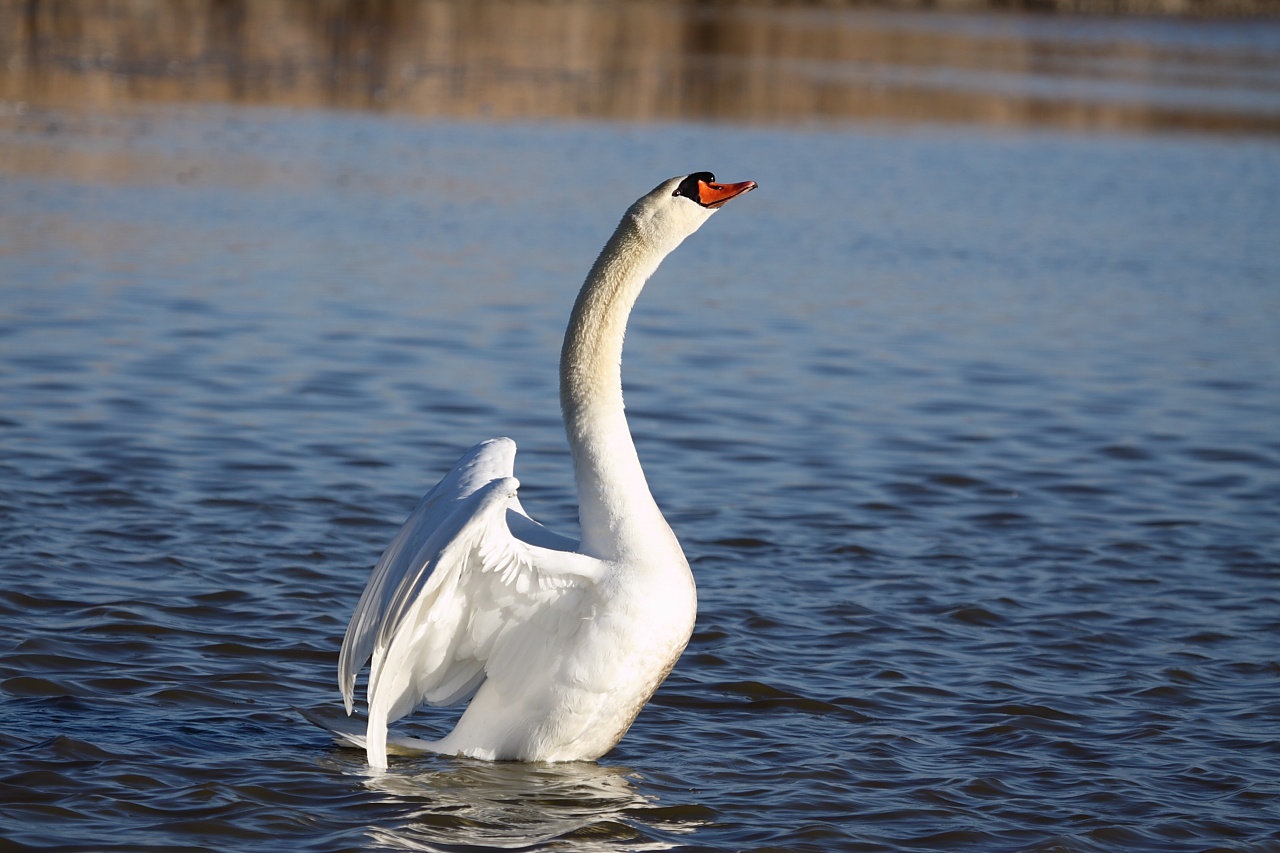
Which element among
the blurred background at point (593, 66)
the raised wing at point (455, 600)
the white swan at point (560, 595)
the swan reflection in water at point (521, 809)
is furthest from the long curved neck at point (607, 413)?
the blurred background at point (593, 66)

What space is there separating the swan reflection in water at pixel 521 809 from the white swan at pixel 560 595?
0.09 metres

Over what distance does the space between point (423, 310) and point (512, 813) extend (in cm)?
806

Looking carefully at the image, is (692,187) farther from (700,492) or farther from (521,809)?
(700,492)

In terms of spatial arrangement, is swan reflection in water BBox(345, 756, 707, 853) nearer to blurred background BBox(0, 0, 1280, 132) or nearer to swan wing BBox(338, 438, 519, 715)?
swan wing BBox(338, 438, 519, 715)

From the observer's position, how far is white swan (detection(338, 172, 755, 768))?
195 inches

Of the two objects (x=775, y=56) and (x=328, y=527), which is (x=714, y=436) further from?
(x=775, y=56)

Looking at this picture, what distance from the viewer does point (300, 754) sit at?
5.64 meters

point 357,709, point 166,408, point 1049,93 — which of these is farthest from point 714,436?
point 1049,93

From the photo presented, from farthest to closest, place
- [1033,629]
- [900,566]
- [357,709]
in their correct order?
[900,566]
[1033,629]
[357,709]

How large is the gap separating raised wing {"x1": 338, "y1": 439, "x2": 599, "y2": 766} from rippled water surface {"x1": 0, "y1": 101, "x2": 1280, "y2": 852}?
1.29ft

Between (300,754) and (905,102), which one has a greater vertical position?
(905,102)

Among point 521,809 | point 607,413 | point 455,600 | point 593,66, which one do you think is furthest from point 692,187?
point 593,66

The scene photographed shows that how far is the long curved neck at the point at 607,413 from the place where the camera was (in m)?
5.24

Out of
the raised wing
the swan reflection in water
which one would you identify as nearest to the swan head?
the raised wing
